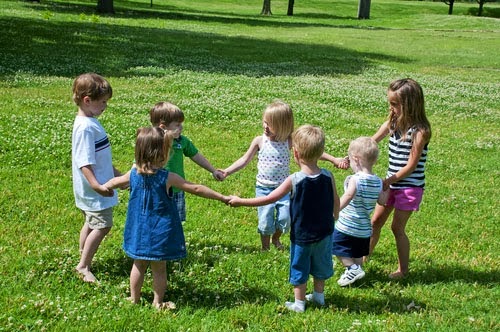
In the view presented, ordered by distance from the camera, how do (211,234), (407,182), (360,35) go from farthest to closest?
(360,35) → (211,234) → (407,182)

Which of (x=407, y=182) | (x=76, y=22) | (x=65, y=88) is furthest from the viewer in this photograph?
(x=76, y=22)

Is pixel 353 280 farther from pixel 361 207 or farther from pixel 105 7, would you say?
pixel 105 7

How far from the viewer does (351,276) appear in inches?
258

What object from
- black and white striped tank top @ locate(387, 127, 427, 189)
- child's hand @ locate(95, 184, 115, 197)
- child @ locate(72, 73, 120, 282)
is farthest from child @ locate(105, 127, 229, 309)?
black and white striped tank top @ locate(387, 127, 427, 189)

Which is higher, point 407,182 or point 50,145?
point 407,182

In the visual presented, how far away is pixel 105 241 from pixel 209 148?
494 centimetres

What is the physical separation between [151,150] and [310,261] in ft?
6.26

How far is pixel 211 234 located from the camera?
26.0 feet

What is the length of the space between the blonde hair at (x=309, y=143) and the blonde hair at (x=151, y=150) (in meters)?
1.24

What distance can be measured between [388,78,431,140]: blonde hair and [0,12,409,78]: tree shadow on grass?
48.6 feet

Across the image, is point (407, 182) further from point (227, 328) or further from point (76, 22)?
point (76, 22)

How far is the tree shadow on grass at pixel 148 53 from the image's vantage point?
21578 mm

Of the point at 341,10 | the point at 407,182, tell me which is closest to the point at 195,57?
the point at 407,182

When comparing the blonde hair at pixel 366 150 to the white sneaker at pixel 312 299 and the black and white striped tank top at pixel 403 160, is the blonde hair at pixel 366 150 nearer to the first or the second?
the black and white striped tank top at pixel 403 160
